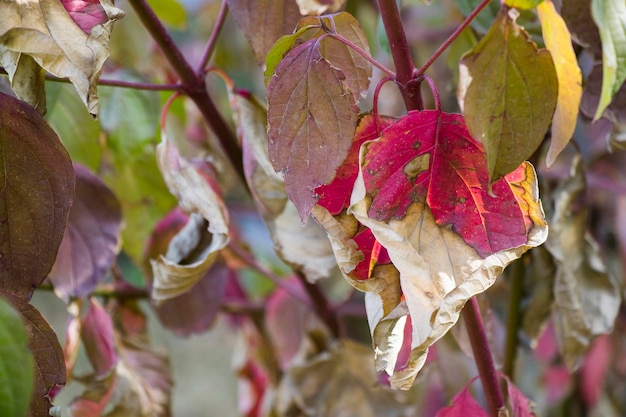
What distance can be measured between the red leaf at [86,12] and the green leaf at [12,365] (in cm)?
16

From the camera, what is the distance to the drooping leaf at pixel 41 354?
0.39 meters

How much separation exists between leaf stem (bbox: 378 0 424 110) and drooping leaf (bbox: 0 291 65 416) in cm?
23

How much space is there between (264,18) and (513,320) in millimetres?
351

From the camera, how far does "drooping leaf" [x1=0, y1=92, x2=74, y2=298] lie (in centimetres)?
40

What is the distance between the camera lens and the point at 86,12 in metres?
0.40

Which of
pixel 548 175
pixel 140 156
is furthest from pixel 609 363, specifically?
pixel 140 156

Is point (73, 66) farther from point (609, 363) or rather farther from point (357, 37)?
point (609, 363)

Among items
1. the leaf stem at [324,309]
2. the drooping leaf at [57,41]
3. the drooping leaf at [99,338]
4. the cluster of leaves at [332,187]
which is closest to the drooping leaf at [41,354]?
the cluster of leaves at [332,187]

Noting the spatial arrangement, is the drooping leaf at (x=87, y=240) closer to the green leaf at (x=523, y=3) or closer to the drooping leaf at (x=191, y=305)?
the drooping leaf at (x=191, y=305)

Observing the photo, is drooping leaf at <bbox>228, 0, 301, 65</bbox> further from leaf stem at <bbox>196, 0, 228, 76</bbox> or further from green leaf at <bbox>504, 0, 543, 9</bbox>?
green leaf at <bbox>504, 0, 543, 9</bbox>

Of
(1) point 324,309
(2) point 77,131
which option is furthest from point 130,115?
(1) point 324,309

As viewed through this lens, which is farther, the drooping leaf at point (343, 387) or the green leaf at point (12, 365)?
the drooping leaf at point (343, 387)

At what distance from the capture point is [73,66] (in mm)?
378

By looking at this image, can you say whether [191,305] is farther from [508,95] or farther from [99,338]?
[508,95]
